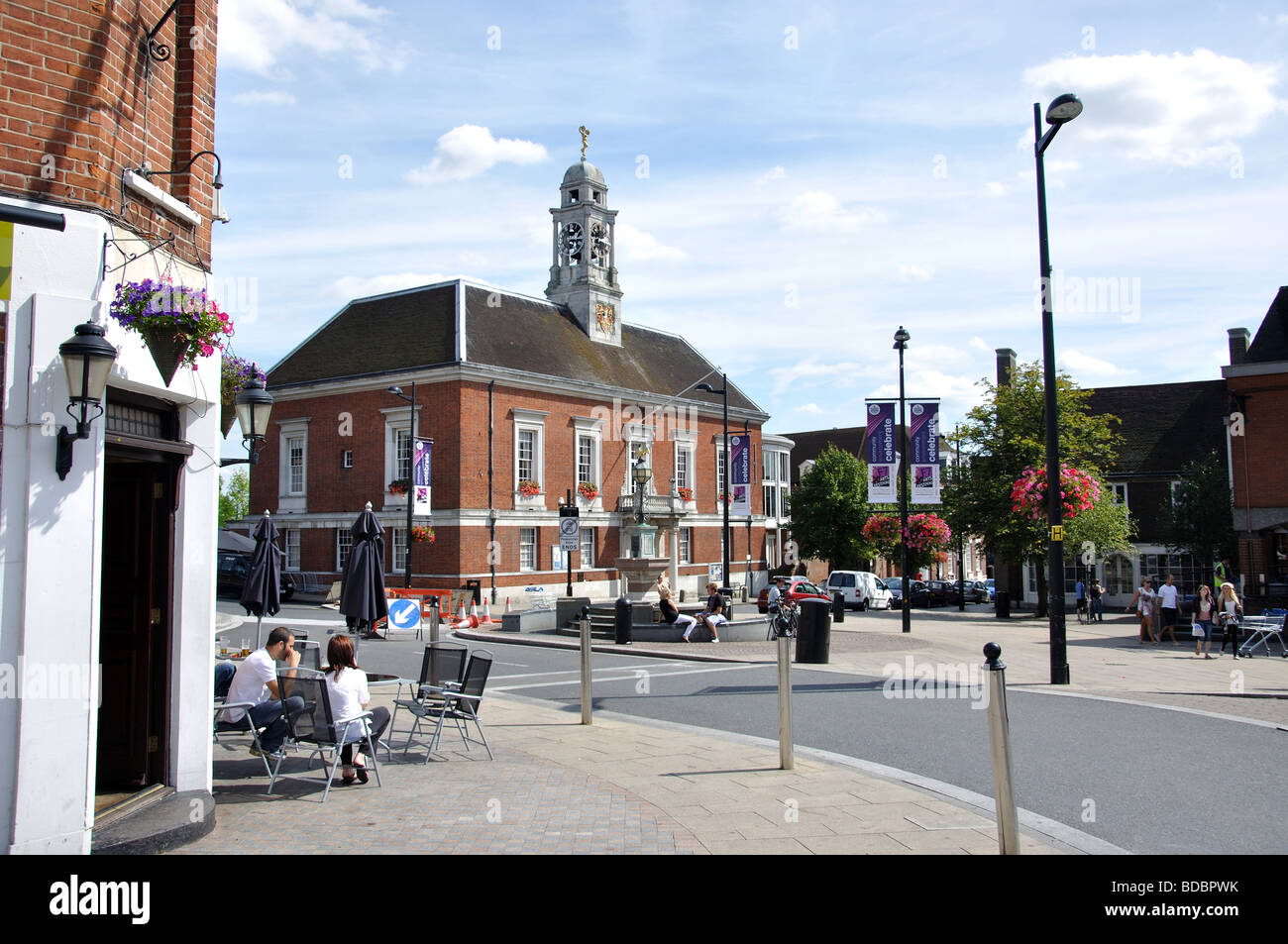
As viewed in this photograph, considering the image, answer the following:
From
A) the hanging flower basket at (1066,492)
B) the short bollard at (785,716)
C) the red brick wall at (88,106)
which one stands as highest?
the red brick wall at (88,106)

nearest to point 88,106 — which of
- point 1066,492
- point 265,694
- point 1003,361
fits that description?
point 265,694

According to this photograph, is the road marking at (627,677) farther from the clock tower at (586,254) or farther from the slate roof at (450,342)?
the clock tower at (586,254)

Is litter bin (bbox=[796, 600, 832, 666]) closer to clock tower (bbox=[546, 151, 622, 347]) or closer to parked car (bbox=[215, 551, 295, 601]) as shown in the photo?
parked car (bbox=[215, 551, 295, 601])

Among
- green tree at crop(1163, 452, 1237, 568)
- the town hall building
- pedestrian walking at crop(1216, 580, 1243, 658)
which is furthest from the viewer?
green tree at crop(1163, 452, 1237, 568)

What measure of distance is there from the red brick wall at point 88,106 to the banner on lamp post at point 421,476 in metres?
25.8

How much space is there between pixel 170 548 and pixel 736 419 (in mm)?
46730

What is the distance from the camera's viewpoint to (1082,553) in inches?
1508

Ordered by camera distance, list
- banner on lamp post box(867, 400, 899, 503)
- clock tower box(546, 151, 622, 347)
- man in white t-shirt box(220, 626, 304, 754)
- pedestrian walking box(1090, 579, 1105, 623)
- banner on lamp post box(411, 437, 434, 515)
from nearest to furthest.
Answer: man in white t-shirt box(220, 626, 304, 754), banner on lamp post box(867, 400, 899, 503), banner on lamp post box(411, 437, 434, 515), pedestrian walking box(1090, 579, 1105, 623), clock tower box(546, 151, 622, 347)

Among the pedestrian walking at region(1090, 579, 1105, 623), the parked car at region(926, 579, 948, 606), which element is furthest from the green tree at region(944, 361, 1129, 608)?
the parked car at region(926, 579, 948, 606)

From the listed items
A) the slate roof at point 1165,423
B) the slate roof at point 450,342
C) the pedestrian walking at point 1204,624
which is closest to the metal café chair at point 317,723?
the pedestrian walking at point 1204,624

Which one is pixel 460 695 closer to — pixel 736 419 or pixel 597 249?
pixel 597 249

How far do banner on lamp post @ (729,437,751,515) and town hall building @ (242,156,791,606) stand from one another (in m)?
→ 3.56

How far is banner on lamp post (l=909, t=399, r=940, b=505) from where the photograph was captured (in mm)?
24969

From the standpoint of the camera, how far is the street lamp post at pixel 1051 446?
574 inches
